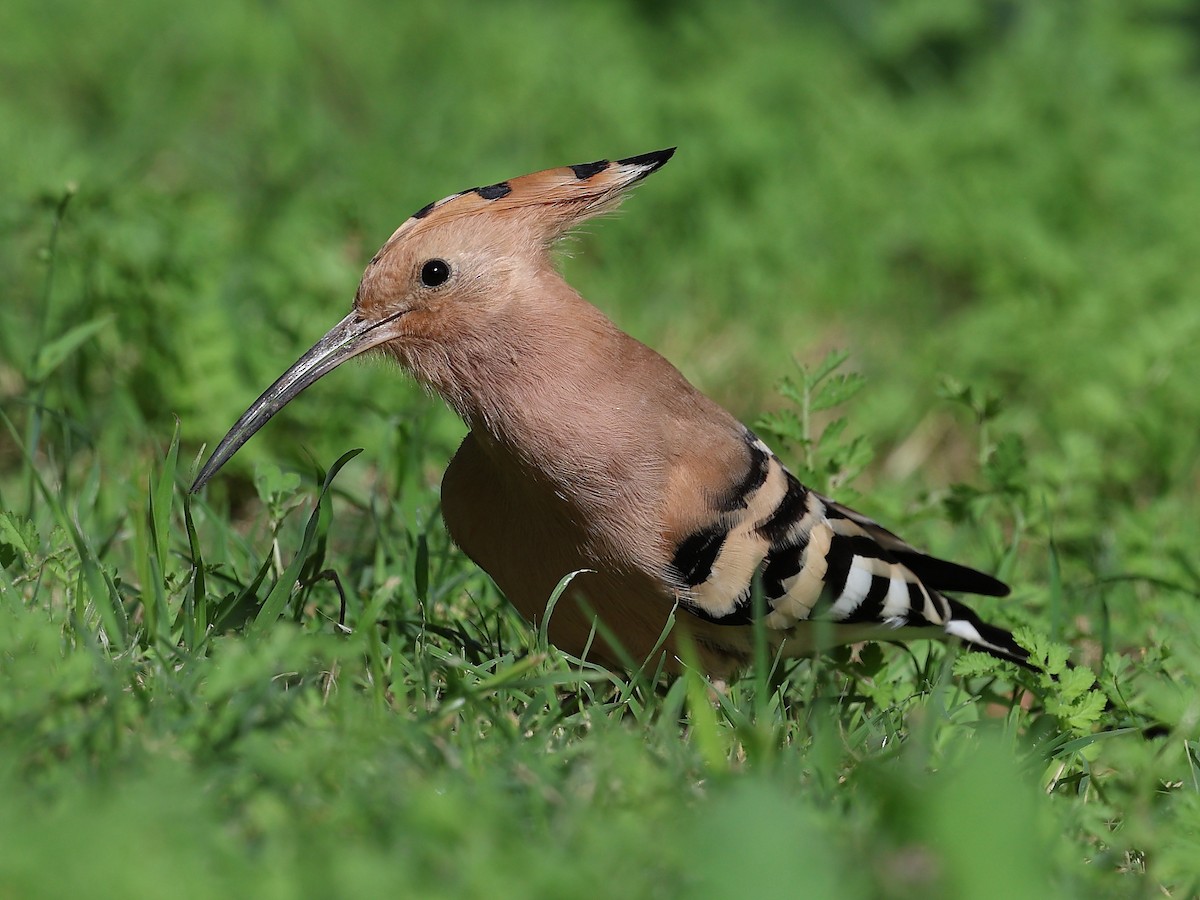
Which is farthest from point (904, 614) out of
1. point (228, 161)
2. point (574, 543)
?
point (228, 161)

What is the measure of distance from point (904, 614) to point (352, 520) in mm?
1249

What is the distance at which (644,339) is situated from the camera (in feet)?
12.9

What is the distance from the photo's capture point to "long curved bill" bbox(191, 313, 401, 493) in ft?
7.74

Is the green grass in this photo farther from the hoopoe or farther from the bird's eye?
the bird's eye

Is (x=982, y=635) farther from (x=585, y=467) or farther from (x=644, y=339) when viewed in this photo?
(x=644, y=339)

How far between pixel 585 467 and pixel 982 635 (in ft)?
2.75

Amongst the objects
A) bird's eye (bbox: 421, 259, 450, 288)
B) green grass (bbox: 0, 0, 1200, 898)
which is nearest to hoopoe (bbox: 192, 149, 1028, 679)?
bird's eye (bbox: 421, 259, 450, 288)

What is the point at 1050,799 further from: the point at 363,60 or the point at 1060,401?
the point at 363,60

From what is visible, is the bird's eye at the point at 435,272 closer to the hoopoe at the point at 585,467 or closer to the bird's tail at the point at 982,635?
the hoopoe at the point at 585,467

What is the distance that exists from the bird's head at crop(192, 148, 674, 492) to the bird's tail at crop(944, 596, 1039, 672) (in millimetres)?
981

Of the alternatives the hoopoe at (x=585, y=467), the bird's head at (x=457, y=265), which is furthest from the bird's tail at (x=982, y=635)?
the bird's head at (x=457, y=265)

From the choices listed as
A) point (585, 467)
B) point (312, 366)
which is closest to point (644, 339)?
point (312, 366)

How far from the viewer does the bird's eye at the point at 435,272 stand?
2287mm

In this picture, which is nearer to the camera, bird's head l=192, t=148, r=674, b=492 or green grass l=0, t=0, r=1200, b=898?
green grass l=0, t=0, r=1200, b=898
